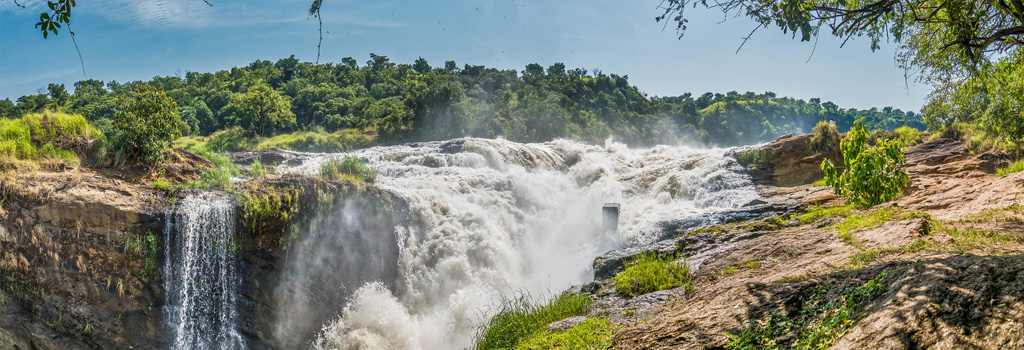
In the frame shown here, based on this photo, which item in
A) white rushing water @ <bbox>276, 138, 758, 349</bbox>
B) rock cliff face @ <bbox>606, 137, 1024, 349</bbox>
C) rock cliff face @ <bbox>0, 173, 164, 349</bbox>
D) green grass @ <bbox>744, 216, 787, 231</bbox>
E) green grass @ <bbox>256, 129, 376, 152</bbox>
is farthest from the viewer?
green grass @ <bbox>256, 129, 376, 152</bbox>

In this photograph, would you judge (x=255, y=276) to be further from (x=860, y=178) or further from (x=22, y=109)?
(x=22, y=109)

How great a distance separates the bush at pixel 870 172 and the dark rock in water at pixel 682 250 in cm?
191

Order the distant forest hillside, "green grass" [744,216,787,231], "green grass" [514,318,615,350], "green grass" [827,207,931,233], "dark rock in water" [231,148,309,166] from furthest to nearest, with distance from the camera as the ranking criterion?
the distant forest hillside < "dark rock in water" [231,148,309,166] < "green grass" [744,216,787,231] < "green grass" [827,207,931,233] < "green grass" [514,318,615,350]

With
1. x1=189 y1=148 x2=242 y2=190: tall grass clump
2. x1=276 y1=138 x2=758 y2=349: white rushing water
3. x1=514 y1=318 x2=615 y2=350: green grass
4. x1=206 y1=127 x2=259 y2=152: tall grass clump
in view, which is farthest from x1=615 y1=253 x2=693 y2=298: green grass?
x1=206 y1=127 x2=259 y2=152: tall grass clump

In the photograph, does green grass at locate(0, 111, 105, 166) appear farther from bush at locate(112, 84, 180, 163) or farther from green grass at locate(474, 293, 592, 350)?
green grass at locate(474, 293, 592, 350)

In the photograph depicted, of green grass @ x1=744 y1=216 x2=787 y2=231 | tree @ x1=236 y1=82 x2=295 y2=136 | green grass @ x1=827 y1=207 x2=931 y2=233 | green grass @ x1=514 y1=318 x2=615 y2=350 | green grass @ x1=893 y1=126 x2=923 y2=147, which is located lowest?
green grass @ x1=514 y1=318 x2=615 y2=350

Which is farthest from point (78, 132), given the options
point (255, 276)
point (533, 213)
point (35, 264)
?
point (533, 213)

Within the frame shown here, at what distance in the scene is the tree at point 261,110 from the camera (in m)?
33.5

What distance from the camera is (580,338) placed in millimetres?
4594

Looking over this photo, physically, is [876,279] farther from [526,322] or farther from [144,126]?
[144,126]

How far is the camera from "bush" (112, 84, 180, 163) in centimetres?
943

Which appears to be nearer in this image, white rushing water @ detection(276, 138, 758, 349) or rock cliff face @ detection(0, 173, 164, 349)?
rock cliff face @ detection(0, 173, 164, 349)

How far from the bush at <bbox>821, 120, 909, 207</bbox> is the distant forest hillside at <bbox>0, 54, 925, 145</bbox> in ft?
75.9

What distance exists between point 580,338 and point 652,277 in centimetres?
185
